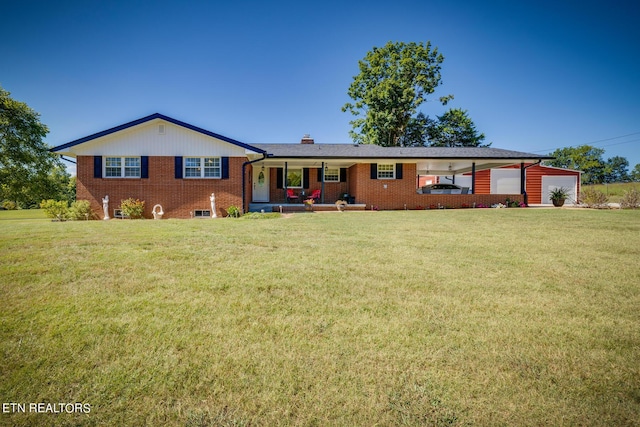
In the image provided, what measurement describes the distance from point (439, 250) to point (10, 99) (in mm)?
37971

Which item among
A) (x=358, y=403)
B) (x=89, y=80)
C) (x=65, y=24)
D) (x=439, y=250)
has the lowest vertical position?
(x=358, y=403)

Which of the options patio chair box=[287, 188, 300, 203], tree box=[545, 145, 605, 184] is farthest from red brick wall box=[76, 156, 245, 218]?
tree box=[545, 145, 605, 184]

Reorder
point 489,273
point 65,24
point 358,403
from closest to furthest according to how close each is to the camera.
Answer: point 358,403
point 489,273
point 65,24

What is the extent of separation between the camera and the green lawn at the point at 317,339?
2016mm

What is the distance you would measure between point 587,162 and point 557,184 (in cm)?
6265

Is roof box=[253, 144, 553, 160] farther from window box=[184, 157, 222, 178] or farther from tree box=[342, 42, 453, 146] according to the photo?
tree box=[342, 42, 453, 146]

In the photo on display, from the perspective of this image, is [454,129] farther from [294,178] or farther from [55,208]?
[55,208]

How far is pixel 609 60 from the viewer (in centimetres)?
2392

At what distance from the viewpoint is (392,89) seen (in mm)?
32250

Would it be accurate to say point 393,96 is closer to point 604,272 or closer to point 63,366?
point 604,272

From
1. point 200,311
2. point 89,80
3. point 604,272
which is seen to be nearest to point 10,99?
point 89,80

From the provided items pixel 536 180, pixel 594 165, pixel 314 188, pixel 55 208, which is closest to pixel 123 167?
pixel 55 208

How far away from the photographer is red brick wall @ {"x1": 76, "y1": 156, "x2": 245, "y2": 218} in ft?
48.4

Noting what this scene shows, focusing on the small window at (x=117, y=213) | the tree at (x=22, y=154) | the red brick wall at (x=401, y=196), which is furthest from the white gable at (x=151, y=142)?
the tree at (x=22, y=154)
